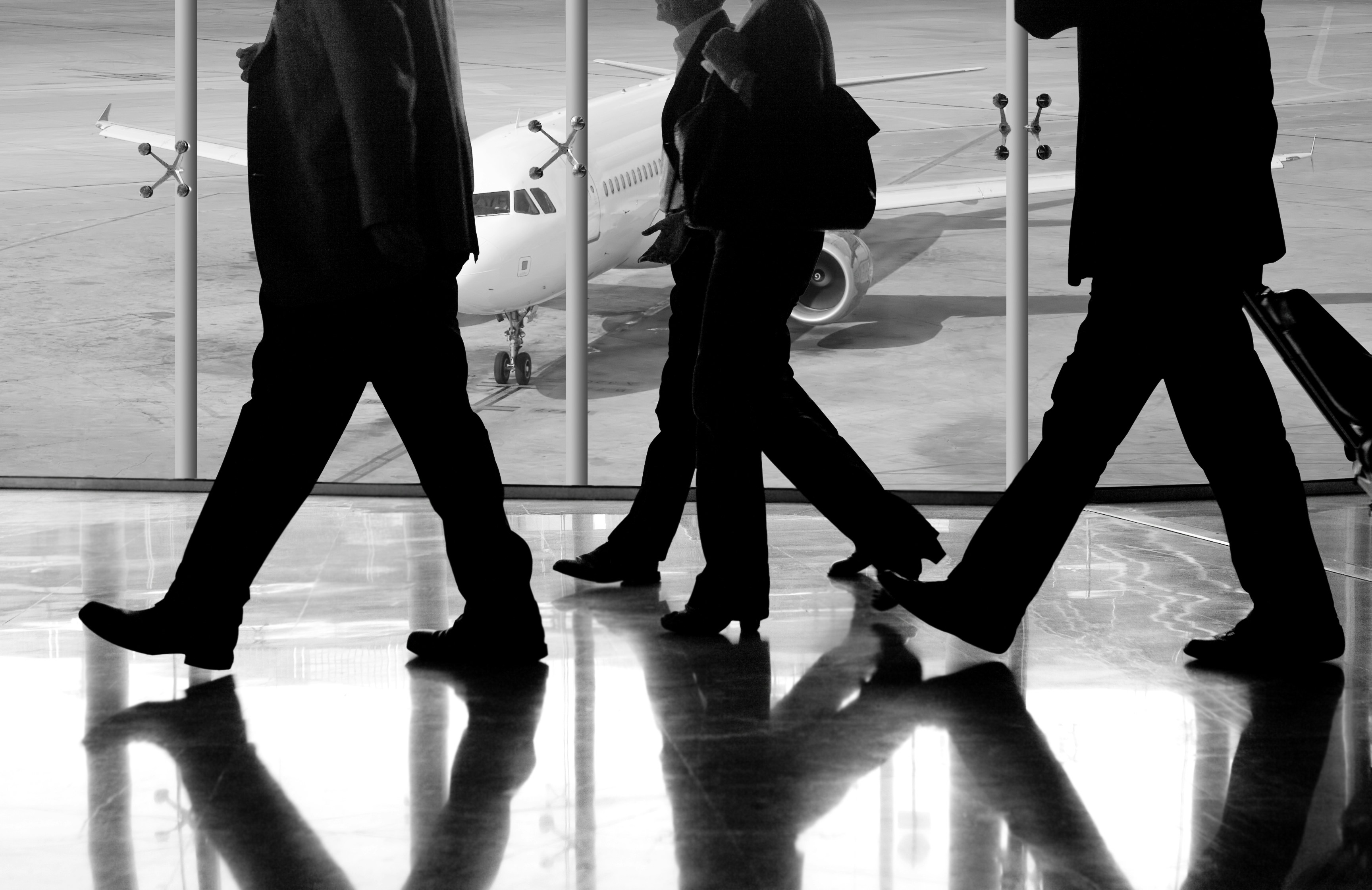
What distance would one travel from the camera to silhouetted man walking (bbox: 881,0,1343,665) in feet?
9.23

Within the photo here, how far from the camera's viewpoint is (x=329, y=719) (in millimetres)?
2613

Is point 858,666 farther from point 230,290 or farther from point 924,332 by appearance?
point 924,332

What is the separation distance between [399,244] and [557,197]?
3.95 metres

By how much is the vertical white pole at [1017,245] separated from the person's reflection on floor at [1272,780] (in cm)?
230

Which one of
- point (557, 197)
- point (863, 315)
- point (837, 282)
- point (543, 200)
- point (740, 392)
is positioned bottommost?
point (863, 315)

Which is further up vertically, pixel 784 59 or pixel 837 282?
pixel 784 59

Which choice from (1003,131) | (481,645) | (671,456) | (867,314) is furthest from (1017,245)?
(867,314)

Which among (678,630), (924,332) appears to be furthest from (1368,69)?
(678,630)

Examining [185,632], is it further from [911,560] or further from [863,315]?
[863,315]

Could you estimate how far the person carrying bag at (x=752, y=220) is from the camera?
10.1ft

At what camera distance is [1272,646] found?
9.55 ft

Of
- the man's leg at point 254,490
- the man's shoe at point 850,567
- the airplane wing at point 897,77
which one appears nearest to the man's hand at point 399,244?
the man's leg at point 254,490

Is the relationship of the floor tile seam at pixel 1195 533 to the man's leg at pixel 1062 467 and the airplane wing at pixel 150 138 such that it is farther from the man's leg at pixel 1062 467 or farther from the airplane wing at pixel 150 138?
the airplane wing at pixel 150 138

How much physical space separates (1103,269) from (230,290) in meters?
5.20
